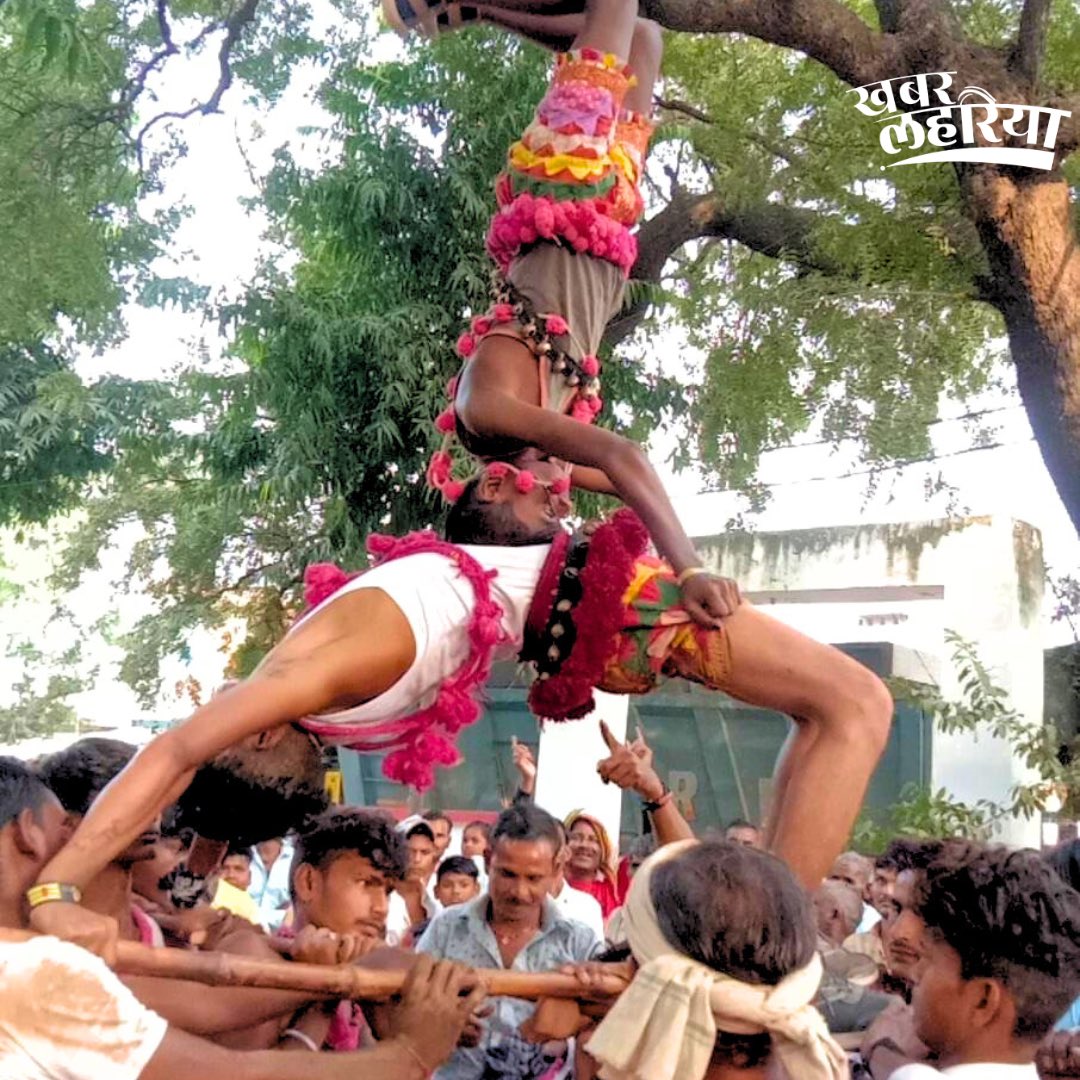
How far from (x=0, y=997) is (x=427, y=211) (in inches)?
280

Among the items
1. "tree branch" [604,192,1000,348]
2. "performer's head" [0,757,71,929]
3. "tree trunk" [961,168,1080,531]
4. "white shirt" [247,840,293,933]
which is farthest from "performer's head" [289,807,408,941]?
"tree branch" [604,192,1000,348]

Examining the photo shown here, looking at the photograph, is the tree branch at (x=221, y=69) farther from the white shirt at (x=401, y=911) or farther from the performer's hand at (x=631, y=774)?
the performer's hand at (x=631, y=774)

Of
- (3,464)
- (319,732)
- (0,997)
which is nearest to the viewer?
(0,997)

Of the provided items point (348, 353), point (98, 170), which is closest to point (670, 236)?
point (348, 353)

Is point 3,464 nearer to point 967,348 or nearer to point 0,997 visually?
point 967,348

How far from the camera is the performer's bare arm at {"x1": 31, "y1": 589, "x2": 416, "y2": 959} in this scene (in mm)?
2244

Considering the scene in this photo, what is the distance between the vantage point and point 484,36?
26.9 feet

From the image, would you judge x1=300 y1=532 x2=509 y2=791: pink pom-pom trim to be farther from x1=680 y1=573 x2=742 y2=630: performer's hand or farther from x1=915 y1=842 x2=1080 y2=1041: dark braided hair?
x1=915 y1=842 x2=1080 y2=1041: dark braided hair

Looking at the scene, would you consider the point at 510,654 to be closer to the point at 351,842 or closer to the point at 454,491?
the point at 454,491

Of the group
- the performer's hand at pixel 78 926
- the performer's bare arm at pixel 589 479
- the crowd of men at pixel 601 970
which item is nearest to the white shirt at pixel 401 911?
the crowd of men at pixel 601 970

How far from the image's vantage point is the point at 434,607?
2.75 metres

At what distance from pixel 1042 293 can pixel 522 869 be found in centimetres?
308

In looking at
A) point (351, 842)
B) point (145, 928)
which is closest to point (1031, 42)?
point (351, 842)

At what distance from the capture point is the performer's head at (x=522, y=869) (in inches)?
161
